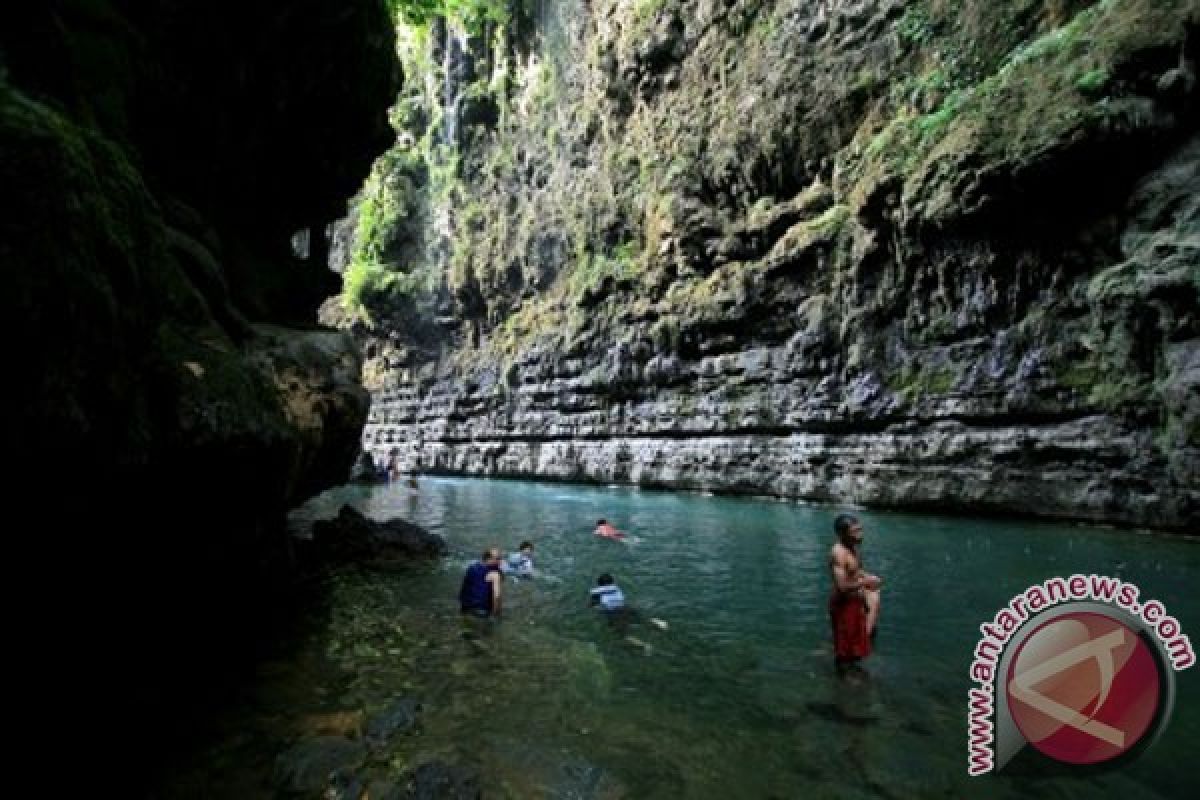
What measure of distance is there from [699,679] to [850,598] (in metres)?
1.81

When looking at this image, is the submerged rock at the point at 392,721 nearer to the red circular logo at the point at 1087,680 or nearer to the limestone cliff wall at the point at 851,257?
the red circular logo at the point at 1087,680

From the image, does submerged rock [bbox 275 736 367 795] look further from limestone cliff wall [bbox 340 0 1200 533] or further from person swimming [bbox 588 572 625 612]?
limestone cliff wall [bbox 340 0 1200 533]

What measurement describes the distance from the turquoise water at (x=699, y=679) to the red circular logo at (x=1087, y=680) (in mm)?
1074

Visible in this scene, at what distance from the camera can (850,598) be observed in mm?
6414

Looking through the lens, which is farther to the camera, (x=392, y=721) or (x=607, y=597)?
(x=607, y=597)

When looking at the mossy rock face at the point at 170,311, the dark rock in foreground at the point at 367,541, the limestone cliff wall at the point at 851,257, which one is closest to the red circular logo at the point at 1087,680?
the mossy rock face at the point at 170,311

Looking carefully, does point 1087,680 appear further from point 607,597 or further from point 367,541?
point 367,541

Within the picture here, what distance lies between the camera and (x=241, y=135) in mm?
10289

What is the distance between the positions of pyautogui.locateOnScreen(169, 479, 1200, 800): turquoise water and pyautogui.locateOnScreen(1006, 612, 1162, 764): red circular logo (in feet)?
3.52

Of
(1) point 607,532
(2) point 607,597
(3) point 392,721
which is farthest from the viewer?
(1) point 607,532

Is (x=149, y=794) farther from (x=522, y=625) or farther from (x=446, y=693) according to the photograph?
(x=522, y=625)

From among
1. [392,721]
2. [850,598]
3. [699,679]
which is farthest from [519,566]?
[850,598]

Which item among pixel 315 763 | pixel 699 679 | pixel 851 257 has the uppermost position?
pixel 851 257

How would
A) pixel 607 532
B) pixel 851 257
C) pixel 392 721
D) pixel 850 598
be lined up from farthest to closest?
pixel 851 257 → pixel 607 532 → pixel 850 598 → pixel 392 721
